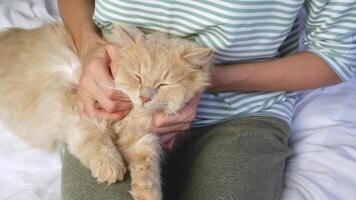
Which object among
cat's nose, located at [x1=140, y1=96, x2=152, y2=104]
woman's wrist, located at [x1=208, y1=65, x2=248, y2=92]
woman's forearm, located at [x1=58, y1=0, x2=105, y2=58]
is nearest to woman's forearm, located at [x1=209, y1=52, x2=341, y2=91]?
woman's wrist, located at [x1=208, y1=65, x2=248, y2=92]

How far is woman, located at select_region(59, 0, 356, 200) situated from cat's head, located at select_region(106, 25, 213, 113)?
0.05 metres

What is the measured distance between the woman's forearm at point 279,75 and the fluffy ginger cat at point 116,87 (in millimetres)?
130

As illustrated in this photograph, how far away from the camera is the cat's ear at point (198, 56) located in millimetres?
887

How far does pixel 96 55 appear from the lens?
102cm

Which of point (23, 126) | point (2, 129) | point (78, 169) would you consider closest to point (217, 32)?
point (78, 169)

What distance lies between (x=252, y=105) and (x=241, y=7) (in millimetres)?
275

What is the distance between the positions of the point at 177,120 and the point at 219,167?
15 cm

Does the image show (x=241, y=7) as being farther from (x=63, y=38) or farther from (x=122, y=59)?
(x=63, y=38)

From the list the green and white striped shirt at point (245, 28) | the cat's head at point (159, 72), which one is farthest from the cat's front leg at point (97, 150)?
the green and white striped shirt at point (245, 28)

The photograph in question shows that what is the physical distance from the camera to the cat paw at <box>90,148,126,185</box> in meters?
0.92

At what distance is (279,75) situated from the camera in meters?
1.11

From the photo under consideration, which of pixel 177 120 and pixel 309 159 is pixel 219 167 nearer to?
pixel 177 120

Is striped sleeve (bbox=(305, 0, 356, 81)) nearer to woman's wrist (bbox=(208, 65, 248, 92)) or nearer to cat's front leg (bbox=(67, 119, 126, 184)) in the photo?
woman's wrist (bbox=(208, 65, 248, 92))

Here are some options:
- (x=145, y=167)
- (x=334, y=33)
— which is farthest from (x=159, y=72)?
(x=334, y=33)
